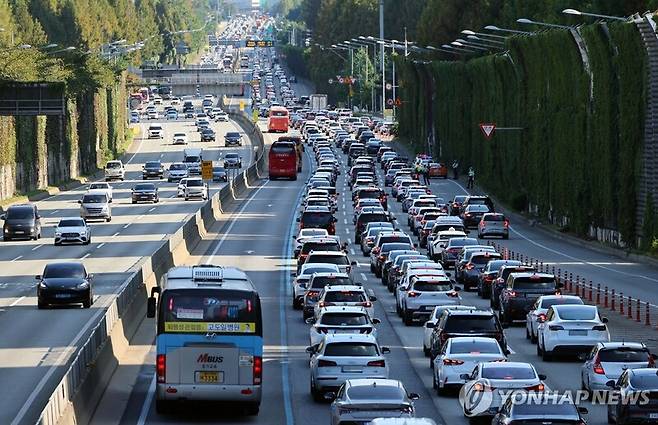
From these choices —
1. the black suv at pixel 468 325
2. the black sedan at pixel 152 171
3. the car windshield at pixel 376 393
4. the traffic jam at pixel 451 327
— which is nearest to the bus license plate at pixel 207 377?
the traffic jam at pixel 451 327

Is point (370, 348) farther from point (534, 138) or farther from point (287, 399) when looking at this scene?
point (534, 138)

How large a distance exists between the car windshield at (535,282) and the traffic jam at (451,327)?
0.13ft

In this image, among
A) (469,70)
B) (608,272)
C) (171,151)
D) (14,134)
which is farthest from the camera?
(171,151)

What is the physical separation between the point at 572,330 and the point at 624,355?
722 cm

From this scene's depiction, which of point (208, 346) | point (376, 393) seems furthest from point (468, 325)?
point (376, 393)

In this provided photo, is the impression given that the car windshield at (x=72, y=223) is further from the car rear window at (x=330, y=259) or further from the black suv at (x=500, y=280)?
the black suv at (x=500, y=280)

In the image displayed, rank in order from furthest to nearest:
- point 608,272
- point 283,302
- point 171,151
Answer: point 171,151
point 608,272
point 283,302

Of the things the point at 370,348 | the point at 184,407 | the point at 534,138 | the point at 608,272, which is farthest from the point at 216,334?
the point at 534,138

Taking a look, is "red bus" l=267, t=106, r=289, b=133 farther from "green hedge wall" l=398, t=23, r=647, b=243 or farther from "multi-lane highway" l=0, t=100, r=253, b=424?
"multi-lane highway" l=0, t=100, r=253, b=424

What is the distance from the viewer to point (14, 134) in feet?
387

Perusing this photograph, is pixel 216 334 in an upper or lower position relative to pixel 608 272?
upper

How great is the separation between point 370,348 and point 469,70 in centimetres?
10010

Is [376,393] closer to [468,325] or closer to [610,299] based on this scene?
[468,325]

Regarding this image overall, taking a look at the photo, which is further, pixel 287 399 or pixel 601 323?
pixel 601 323
